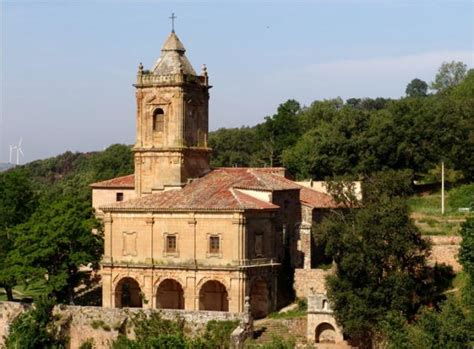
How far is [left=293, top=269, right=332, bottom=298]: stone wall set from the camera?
51.0 meters

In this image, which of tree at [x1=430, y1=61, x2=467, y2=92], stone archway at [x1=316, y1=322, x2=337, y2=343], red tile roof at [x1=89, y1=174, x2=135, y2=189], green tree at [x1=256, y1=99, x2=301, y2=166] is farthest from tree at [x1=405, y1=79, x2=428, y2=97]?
stone archway at [x1=316, y1=322, x2=337, y2=343]

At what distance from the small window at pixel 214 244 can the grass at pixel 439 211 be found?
480 inches

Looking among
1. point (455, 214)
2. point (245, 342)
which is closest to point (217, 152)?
point (455, 214)

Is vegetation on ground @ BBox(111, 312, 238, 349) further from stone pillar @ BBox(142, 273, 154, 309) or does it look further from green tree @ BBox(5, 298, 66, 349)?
green tree @ BBox(5, 298, 66, 349)

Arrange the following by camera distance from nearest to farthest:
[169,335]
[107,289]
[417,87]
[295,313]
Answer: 1. [169,335]
2. [295,313]
3. [107,289]
4. [417,87]

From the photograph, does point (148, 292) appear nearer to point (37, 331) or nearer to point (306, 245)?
point (37, 331)

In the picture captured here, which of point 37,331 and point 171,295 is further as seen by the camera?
point 171,295

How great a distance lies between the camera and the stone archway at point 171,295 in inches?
2077

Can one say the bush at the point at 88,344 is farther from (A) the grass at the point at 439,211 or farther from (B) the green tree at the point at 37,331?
(A) the grass at the point at 439,211

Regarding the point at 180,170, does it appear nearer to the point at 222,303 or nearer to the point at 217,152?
the point at 222,303

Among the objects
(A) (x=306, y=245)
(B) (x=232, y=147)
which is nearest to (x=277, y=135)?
(B) (x=232, y=147)

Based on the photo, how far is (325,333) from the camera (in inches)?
1859

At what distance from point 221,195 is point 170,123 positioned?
21.5ft

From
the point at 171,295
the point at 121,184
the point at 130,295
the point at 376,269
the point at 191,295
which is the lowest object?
the point at 130,295
